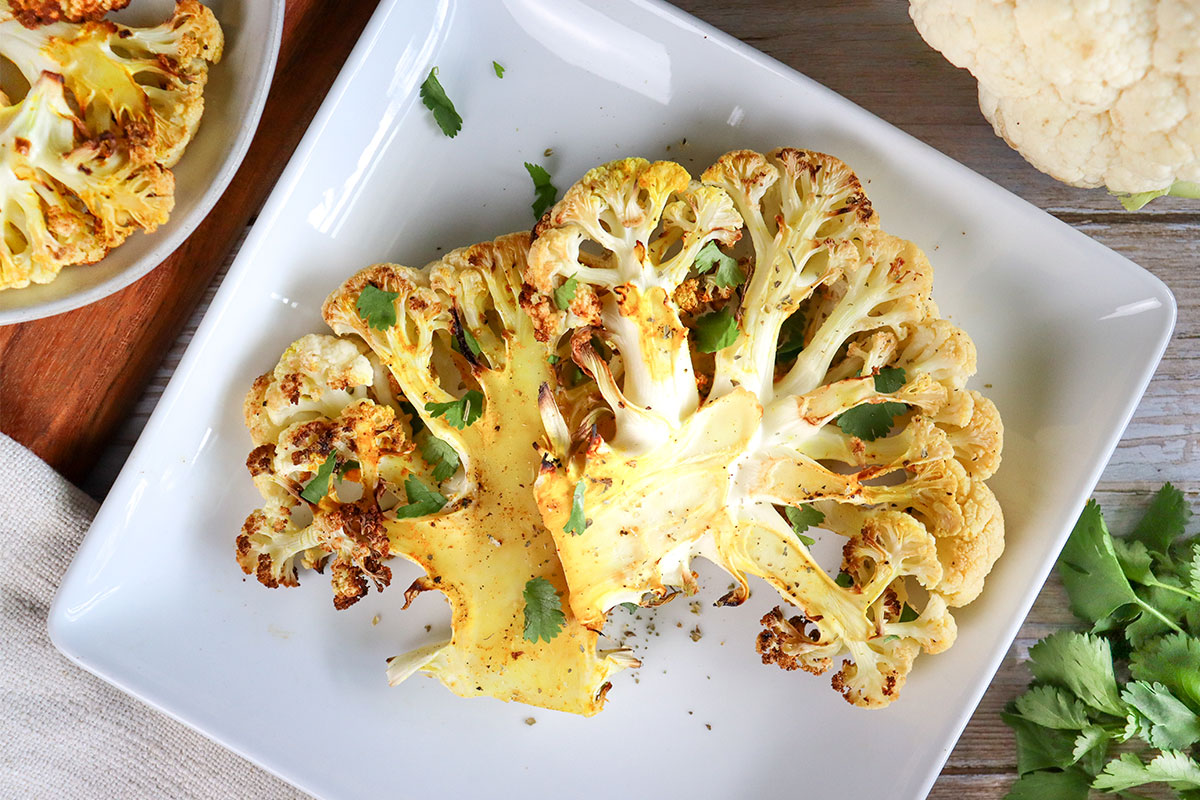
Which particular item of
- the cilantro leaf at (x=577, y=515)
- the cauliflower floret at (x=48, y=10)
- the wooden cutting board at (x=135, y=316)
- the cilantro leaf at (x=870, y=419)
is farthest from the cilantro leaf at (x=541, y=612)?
the cauliflower floret at (x=48, y=10)

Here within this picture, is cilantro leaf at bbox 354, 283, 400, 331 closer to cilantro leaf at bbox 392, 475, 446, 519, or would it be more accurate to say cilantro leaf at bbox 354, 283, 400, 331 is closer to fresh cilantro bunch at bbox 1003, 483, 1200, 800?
cilantro leaf at bbox 392, 475, 446, 519

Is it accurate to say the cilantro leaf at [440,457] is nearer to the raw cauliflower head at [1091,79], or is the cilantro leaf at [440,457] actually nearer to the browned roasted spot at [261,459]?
the browned roasted spot at [261,459]

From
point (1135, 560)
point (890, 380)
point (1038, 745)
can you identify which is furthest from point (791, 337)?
point (1038, 745)

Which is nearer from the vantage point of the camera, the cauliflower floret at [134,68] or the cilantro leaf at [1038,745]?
the cauliflower floret at [134,68]

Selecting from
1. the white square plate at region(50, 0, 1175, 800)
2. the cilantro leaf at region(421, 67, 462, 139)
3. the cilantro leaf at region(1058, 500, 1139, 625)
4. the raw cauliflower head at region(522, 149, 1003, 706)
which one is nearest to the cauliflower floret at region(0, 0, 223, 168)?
the white square plate at region(50, 0, 1175, 800)

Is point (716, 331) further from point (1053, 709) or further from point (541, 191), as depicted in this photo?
point (1053, 709)
